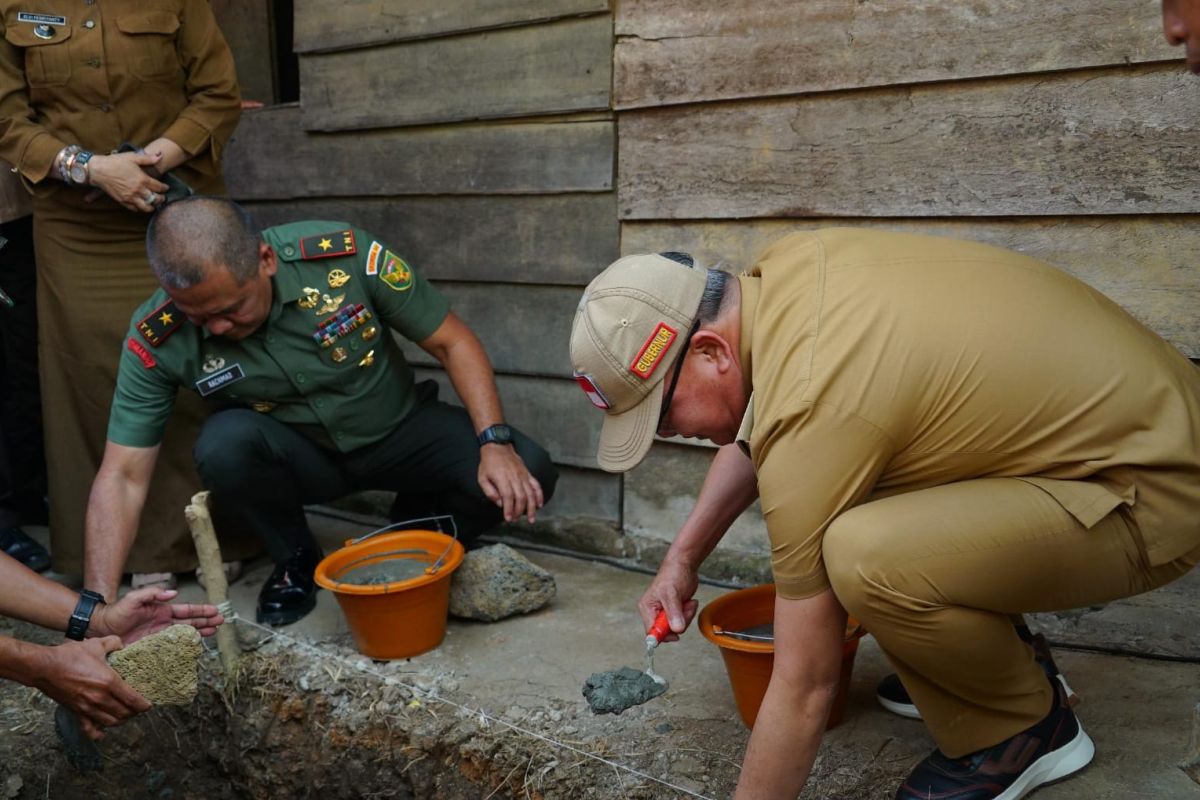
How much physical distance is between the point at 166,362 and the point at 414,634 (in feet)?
3.27

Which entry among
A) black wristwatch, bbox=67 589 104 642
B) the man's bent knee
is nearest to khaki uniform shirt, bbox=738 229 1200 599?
black wristwatch, bbox=67 589 104 642

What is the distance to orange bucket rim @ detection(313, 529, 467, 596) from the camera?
2.75m

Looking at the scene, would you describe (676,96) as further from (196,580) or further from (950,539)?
(196,580)

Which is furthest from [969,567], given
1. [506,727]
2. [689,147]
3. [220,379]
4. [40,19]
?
[40,19]

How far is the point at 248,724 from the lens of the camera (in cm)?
294

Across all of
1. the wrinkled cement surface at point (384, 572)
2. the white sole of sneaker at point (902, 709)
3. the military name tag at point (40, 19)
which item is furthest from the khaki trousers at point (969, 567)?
the military name tag at point (40, 19)

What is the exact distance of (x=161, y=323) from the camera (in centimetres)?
302

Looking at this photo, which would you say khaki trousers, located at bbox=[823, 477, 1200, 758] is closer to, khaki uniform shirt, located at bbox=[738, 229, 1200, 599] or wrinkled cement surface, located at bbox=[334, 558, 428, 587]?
khaki uniform shirt, located at bbox=[738, 229, 1200, 599]

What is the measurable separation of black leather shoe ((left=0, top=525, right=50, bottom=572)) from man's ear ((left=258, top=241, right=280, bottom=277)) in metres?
1.43

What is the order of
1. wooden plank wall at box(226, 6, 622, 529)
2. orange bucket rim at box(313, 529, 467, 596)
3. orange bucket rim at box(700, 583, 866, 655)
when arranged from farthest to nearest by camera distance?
wooden plank wall at box(226, 6, 622, 529), orange bucket rim at box(313, 529, 467, 596), orange bucket rim at box(700, 583, 866, 655)

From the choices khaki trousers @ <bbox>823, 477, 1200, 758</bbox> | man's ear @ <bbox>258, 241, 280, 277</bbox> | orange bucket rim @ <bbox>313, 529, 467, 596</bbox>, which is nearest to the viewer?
khaki trousers @ <bbox>823, 477, 1200, 758</bbox>

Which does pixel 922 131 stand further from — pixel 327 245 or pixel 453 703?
pixel 453 703

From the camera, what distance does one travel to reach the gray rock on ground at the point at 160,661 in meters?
2.42

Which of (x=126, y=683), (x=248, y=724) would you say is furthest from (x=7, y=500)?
(x=126, y=683)
